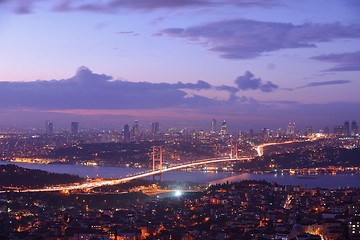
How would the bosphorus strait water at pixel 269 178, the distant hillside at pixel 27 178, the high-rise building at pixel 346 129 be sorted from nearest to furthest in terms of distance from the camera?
the distant hillside at pixel 27 178
the bosphorus strait water at pixel 269 178
the high-rise building at pixel 346 129

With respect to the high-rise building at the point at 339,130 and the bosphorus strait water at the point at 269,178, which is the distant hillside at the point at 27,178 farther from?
the high-rise building at the point at 339,130

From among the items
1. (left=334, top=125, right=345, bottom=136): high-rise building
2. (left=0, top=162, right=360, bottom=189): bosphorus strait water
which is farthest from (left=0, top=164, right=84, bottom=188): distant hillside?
(left=334, top=125, right=345, bottom=136): high-rise building

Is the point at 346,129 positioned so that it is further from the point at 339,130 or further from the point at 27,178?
the point at 27,178

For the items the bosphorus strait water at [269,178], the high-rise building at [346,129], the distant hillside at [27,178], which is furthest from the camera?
the high-rise building at [346,129]

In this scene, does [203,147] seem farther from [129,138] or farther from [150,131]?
[150,131]

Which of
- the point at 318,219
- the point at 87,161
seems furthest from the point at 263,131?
the point at 318,219

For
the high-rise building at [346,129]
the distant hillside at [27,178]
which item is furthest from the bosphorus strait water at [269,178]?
the high-rise building at [346,129]

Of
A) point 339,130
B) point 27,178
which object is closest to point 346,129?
point 339,130

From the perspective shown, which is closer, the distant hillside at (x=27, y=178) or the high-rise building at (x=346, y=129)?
the distant hillside at (x=27, y=178)

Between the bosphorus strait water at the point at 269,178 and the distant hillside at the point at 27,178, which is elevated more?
the distant hillside at the point at 27,178
